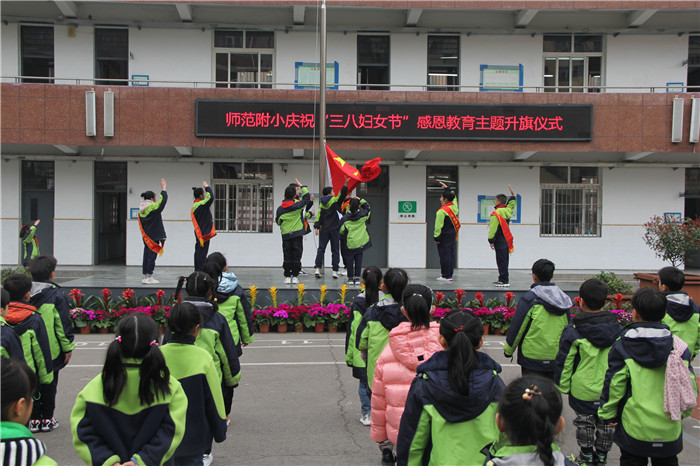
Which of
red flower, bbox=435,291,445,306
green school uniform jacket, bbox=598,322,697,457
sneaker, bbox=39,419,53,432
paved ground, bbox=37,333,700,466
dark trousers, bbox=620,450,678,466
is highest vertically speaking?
green school uniform jacket, bbox=598,322,697,457

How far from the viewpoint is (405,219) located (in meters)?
17.3

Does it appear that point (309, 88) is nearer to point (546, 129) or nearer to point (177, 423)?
point (546, 129)

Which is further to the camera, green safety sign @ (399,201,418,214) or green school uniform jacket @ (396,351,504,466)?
green safety sign @ (399,201,418,214)

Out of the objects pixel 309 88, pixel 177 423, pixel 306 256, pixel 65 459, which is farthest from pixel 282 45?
pixel 177 423

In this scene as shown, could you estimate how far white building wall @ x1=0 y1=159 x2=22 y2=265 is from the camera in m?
16.7

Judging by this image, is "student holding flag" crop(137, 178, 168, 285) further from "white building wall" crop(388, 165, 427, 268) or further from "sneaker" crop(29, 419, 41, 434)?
"white building wall" crop(388, 165, 427, 268)

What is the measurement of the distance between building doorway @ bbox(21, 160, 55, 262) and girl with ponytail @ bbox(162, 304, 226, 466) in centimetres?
1508

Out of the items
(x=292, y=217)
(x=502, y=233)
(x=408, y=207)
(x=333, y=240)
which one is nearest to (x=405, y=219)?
(x=408, y=207)

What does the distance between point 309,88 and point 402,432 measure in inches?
576

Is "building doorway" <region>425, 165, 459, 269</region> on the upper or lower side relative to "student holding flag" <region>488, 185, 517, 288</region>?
upper

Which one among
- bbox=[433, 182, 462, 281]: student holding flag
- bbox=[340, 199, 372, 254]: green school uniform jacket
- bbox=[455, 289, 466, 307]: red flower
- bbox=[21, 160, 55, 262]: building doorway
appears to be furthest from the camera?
bbox=[21, 160, 55, 262]: building doorway

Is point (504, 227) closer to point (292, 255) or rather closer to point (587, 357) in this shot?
point (292, 255)

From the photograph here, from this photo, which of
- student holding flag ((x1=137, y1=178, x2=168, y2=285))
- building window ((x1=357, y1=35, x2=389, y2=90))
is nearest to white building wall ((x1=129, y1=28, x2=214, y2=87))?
building window ((x1=357, y1=35, x2=389, y2=90))

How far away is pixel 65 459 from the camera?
518 centimetres
